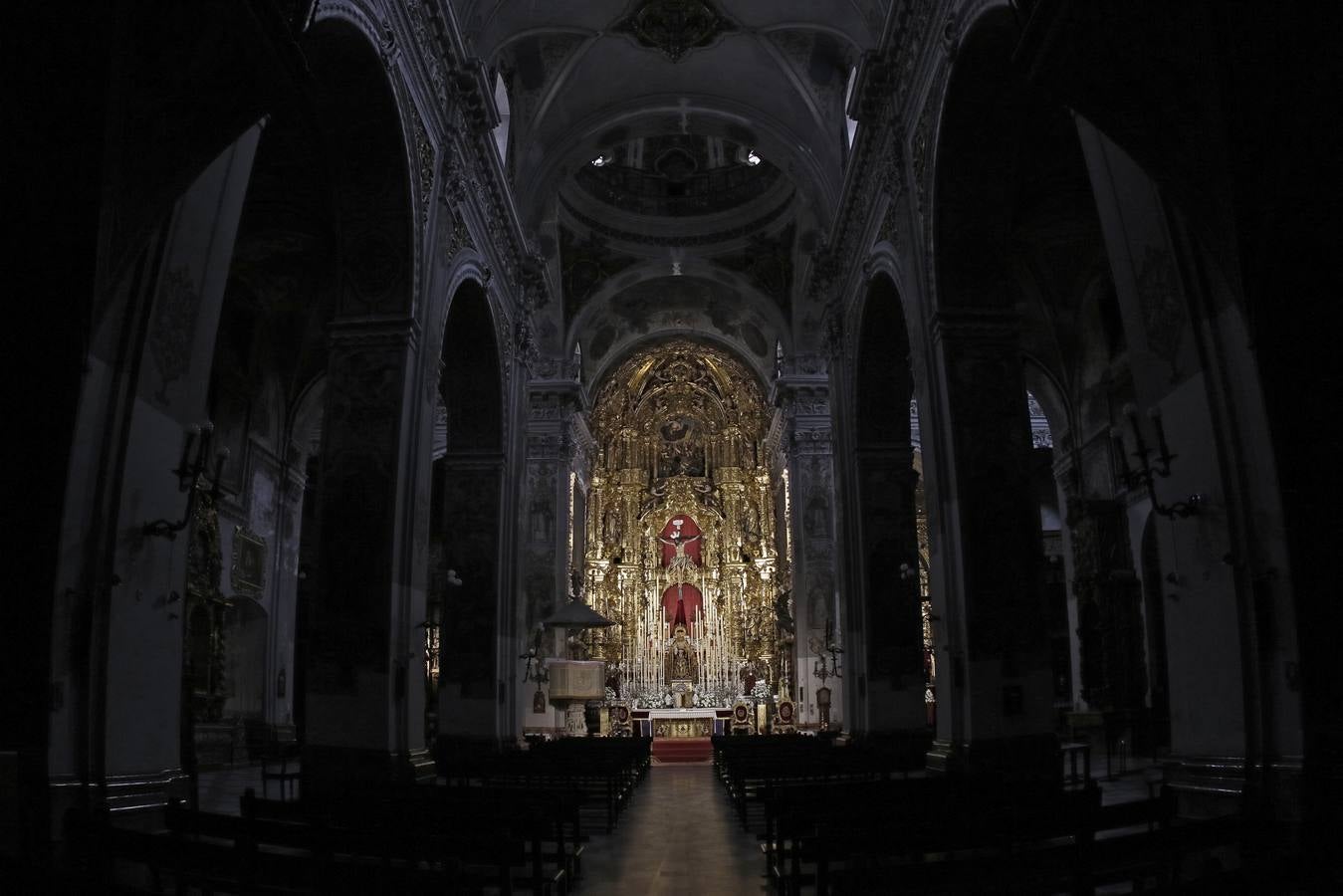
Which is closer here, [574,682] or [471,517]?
[471,517]

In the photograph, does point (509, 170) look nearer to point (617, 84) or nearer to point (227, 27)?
point (617, 84)

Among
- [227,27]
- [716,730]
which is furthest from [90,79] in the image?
[716,730]

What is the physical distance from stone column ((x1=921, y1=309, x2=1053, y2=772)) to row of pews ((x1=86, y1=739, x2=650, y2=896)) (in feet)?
14.4

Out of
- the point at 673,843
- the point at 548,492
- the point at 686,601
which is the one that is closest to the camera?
the point at 673,843

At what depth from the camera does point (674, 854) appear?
8633 mm

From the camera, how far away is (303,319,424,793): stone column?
10.2m

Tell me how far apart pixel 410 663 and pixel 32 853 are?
5.58m

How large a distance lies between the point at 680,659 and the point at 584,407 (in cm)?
835

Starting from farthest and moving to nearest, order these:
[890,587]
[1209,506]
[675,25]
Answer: [675,25], [890,587], [1209,506]

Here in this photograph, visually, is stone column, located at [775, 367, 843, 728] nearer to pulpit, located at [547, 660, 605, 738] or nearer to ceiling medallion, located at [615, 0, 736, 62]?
pulpit, located at [547, 660, 605, 738]

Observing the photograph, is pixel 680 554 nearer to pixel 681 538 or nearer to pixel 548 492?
pixel 681 538

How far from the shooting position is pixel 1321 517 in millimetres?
5617

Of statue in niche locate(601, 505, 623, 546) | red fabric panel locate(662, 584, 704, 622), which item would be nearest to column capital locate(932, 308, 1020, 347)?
red fabric panel locate(662, 584, 704, 622)

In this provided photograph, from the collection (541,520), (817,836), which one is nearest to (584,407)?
(541,520)
